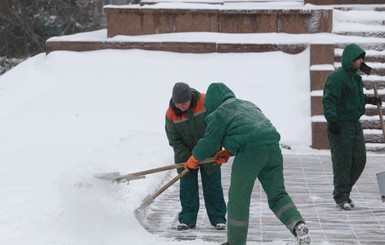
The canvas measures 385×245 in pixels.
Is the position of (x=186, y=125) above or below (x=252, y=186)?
above

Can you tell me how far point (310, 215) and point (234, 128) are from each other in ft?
6.84

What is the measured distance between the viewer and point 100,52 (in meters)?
14.5

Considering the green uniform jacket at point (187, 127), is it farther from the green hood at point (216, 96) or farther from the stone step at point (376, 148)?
the stone step at point (376, 148)

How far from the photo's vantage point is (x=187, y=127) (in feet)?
23.3

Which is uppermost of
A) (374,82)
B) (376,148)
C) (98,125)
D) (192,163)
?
(192,163)

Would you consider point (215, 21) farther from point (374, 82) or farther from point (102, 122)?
point (102, 122)

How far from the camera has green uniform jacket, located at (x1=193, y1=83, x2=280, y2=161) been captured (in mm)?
6023

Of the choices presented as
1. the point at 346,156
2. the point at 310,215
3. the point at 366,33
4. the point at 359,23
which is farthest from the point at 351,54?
the point at 359,23

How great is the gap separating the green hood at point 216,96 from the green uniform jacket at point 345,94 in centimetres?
200

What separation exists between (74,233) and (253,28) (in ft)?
28.7

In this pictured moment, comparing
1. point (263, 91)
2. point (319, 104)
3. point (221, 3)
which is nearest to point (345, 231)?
point (319, 104)

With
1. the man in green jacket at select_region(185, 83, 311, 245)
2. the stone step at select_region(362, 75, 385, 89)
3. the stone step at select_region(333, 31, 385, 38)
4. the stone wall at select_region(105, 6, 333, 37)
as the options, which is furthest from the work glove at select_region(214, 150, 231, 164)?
the stone wall at select_region(105, 6, 333, 37)

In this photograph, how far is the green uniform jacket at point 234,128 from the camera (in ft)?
19.8

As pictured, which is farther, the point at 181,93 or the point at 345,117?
the point at 345,117
